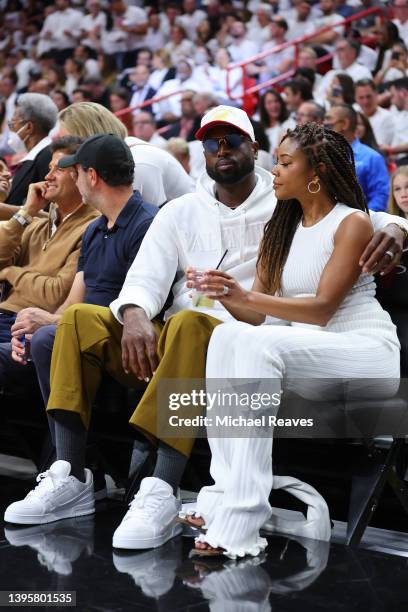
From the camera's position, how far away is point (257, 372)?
256 cm

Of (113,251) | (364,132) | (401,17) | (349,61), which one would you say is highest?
(113,251)

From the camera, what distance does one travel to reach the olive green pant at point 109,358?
9.09 feet

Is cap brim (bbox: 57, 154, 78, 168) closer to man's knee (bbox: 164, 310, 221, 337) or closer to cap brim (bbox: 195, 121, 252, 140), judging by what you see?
cap brim (bbox: 195, 121, 252, 140)

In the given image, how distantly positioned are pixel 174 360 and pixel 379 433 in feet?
2.07

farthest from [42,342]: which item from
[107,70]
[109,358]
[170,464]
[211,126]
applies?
[107,70]

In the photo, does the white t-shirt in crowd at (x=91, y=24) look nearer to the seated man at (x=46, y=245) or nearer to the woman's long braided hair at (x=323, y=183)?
the seated man at (x=46, y=245)

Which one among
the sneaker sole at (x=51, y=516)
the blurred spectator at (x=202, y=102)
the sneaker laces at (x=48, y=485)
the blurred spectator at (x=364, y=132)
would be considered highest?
the sneaker laces at (x=48, y=485)

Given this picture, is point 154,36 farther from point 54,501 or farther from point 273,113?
point 54,501

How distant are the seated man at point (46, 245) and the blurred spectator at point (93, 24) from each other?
27.3ft

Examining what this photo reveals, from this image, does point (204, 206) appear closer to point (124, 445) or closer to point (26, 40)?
point (124, 445)

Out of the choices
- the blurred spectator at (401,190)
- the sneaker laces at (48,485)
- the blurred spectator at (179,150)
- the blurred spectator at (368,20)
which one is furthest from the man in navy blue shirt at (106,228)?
the blurred spectator at (368,20)

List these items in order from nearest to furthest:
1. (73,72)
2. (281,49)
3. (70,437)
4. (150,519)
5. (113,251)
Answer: (150,519), (70,437), (113,251), (281,49), (73,72)

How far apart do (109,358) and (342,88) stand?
488 cm

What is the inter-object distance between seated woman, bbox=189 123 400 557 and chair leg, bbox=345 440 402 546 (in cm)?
22
